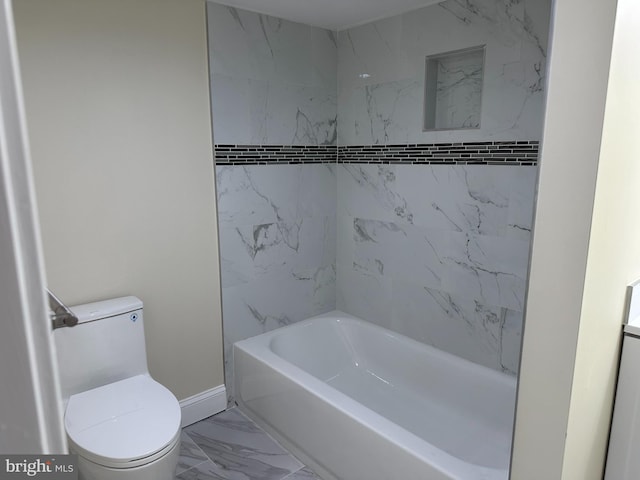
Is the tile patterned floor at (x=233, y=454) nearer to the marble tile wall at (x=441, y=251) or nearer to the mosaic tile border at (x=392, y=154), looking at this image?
the marble tile wall at (x=441, y=251)

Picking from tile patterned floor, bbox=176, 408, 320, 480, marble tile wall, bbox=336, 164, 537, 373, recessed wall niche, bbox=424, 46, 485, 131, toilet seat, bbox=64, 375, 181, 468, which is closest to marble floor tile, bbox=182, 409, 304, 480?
tile patterned floor, bbox=176, 408, 320, 480

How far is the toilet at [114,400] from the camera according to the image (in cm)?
168

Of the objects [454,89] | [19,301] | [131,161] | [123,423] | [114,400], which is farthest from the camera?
[454,89]

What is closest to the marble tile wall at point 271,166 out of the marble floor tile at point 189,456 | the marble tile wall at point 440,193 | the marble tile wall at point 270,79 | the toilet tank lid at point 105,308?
the marble tile wall at point 270,79

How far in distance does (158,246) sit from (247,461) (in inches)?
47.8

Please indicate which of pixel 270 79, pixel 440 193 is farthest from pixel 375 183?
pixel 270 79

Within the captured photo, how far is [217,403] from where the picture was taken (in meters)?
2.74

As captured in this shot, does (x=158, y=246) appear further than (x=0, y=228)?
Yes

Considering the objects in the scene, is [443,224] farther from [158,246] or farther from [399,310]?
[158,246]

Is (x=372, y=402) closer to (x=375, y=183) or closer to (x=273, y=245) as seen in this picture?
(x=273, y=245)

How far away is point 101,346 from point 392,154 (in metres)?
1.89

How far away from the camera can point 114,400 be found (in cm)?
197

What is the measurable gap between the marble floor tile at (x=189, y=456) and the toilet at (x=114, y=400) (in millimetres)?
489

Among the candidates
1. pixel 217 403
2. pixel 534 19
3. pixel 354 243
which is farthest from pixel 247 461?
pixel 534 19
